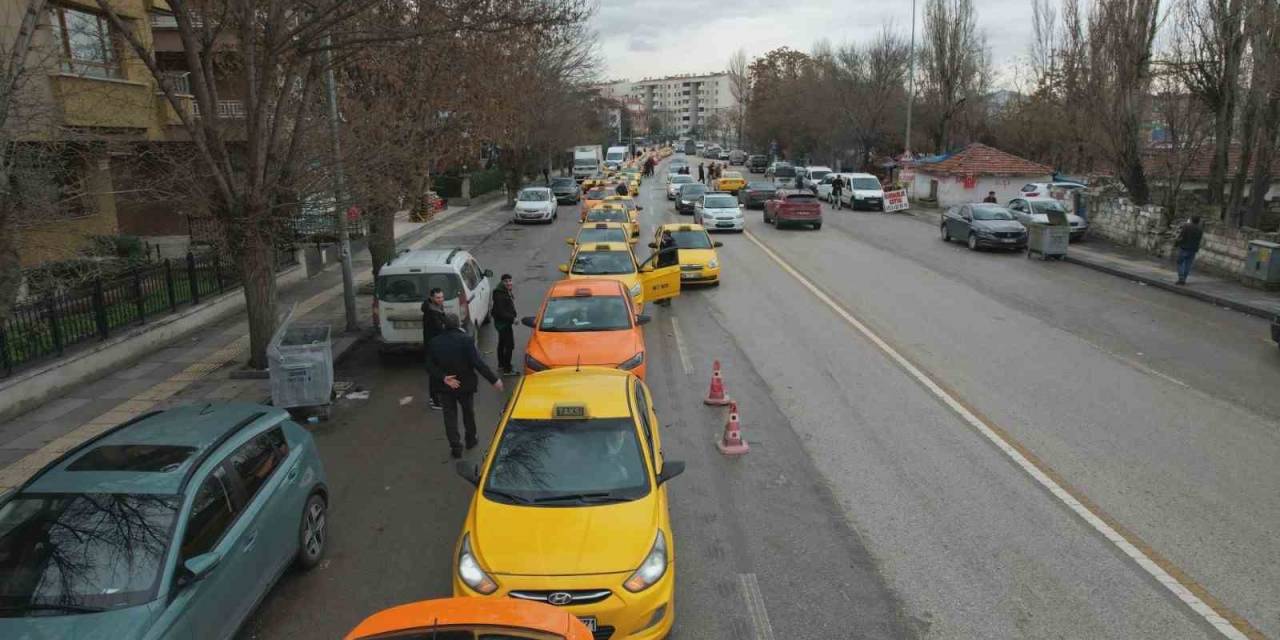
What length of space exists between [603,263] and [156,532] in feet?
35.4

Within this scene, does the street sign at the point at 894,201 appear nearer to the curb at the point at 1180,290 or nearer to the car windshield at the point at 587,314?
the curb at the point at 1180,290

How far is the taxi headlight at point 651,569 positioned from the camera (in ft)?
16.8

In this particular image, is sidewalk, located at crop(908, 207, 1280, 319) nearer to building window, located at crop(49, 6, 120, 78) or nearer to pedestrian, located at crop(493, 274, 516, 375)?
pedestrian, located at crop(493, 274, 516, 375)

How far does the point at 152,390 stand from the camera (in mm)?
11672

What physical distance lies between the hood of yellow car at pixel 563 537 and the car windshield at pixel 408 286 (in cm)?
744

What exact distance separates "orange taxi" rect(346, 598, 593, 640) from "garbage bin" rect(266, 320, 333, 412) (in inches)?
280

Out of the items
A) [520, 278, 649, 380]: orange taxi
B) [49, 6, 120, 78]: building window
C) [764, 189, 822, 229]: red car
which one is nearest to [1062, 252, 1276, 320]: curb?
[764, 189, 822, 229]: red car

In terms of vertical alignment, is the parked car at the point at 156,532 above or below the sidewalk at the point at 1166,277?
above

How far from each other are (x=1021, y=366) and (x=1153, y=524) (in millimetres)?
5410

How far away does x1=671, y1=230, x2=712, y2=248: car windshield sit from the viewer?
762 inches

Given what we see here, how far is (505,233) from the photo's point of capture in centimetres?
3238

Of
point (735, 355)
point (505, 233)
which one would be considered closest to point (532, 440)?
point (735, 355)

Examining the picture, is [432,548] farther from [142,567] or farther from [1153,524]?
[1153,524]

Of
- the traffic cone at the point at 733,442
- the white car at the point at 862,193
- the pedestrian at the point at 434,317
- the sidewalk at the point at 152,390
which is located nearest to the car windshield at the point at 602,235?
the sidewalk at the point at 152,390
